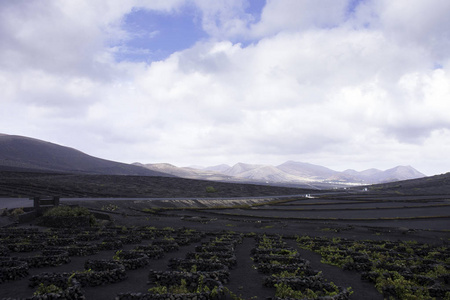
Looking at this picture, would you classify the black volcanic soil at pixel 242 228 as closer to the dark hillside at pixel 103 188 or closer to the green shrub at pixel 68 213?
the dark hillside at pixel 103 188

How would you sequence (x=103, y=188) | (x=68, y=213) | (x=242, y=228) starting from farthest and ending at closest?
(x=103, y=188)
(x=242, y=228)
(x=68, y=213)

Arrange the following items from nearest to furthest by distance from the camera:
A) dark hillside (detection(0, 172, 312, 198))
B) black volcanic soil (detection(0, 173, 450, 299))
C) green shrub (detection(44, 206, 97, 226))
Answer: black volcanic soil (detection(0, 173, 450, 299)) → green shrub (detection(44, 206, 97, 226)) → dark hillside (detection(0, 172, 312, 198))

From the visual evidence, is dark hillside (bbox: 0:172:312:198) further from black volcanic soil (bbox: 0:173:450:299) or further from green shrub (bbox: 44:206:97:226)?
green shrub (bbox: 44:206:97:226)

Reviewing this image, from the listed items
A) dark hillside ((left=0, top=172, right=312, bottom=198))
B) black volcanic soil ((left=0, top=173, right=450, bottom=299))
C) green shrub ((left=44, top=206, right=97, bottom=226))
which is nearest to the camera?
black volcanic soil ((left=0, top=173, right=450, bottom=299))

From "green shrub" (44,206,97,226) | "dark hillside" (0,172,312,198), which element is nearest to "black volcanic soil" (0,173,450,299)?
"dark hillside" (0,172,312,198)

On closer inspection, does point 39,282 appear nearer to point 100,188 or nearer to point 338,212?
point 338,212

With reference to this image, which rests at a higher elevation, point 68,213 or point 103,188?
point 68,213

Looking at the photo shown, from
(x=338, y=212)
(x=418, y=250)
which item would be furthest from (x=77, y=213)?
(x=338, y=212)

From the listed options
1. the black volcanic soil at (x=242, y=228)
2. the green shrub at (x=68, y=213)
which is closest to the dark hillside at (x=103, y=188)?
the black volcanic soil at (x=242, y=228)

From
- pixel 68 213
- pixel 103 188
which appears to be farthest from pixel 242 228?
pixel 103 188

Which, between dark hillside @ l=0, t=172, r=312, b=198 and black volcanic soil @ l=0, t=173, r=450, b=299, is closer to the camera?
black volcanic soil @ l=0, t=173, r=450, b=299

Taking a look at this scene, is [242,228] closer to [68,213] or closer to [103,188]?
[68,213]
